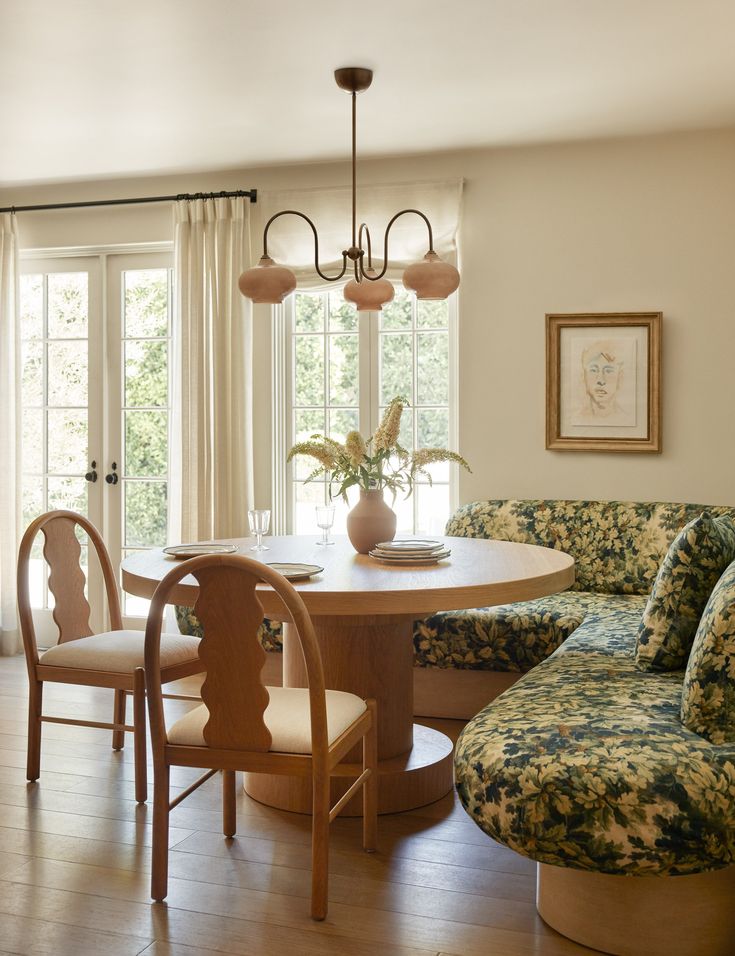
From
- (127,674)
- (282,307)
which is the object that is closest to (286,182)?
(282,307)

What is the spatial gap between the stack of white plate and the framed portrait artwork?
1.76 m

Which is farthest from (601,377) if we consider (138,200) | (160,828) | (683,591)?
(160,828)

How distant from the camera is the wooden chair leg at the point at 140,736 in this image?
9.40 ft

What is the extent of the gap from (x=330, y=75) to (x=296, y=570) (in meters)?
2.05

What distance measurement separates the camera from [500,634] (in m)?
3.98

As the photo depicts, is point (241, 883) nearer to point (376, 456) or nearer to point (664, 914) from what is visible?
point (664, 914)

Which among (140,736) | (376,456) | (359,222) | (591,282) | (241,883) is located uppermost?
(359,222)

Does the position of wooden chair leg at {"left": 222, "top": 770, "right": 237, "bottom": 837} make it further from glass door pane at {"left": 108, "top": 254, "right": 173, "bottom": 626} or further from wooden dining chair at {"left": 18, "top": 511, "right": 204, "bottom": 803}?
glass door pane at {"left": 108, "top": 254, "right": 173, "bottom": 626}

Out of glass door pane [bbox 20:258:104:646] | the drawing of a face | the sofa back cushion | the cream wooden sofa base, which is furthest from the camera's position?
glass door pane [bbox 20:258:104:646]

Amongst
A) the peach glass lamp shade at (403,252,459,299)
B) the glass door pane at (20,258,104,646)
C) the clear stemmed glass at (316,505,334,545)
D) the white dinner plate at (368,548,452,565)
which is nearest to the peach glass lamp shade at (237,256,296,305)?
the peach glass lamp shade at (403,252,459,299)

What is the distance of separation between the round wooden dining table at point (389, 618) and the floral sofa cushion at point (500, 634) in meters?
0.50

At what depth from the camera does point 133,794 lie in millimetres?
3258

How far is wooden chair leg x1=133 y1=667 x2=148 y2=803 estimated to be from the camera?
287 cm

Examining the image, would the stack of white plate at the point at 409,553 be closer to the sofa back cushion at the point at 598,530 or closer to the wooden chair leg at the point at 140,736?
the wooden chair leg at the point at 140,736
